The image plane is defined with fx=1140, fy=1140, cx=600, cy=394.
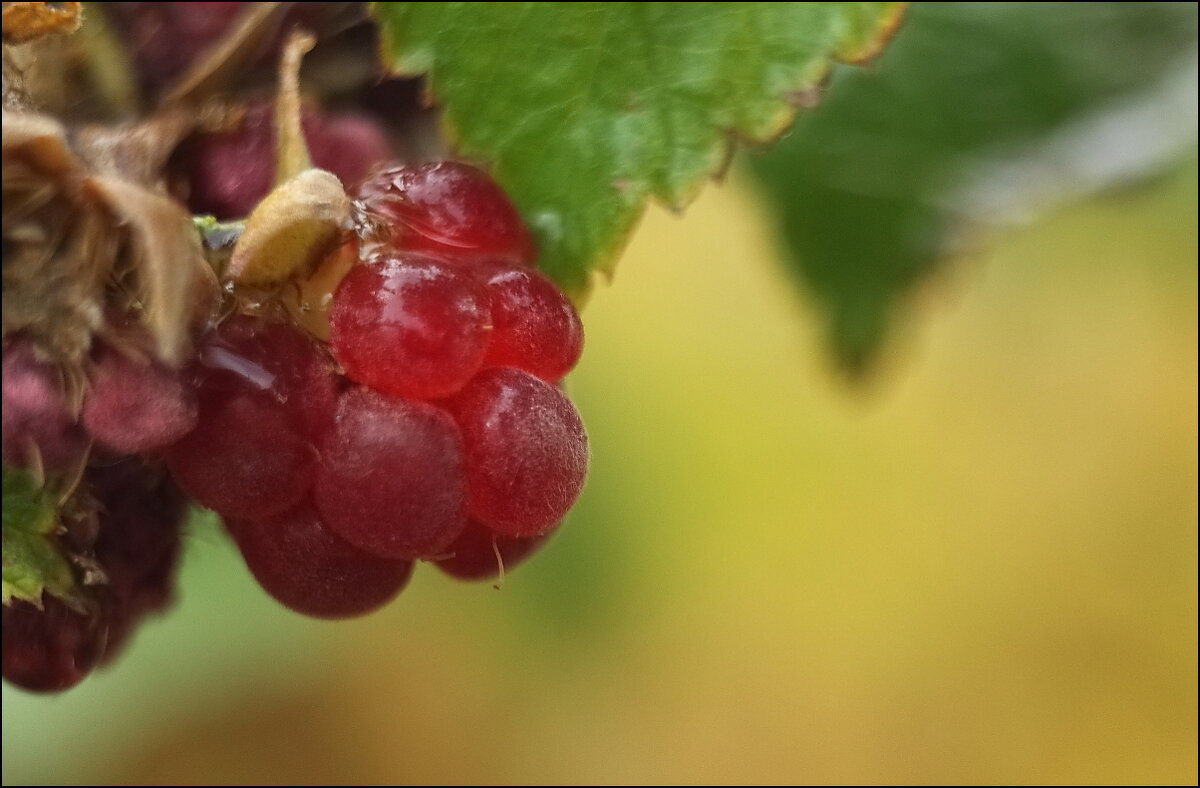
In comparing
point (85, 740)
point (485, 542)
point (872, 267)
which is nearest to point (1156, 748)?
point (872, 267)

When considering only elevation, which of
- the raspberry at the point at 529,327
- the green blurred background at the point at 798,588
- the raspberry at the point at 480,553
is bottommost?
the green blurred background at the point at 798,588

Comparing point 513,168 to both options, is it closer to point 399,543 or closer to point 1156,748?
point 399,543

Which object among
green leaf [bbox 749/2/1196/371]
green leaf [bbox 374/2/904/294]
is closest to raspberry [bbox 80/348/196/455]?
green leaf [bbox 374/2/904/294]

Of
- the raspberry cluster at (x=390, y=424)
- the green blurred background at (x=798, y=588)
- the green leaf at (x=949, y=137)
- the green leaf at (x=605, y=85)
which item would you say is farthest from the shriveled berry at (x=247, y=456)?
the green blurred background at (x=798, y=588)

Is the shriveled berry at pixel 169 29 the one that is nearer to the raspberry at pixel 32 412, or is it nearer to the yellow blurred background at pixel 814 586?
the raspberry at pixel 32 412

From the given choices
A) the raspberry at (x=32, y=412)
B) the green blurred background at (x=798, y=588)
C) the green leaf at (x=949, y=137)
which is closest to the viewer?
the raspberry at (x=32, y=412)

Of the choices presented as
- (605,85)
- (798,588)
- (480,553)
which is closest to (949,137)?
(605,85)

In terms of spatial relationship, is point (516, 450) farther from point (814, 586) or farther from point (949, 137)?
point (814, 586)

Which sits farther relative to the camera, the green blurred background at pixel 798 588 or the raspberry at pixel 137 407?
the green blurred background at pixel 798 588
